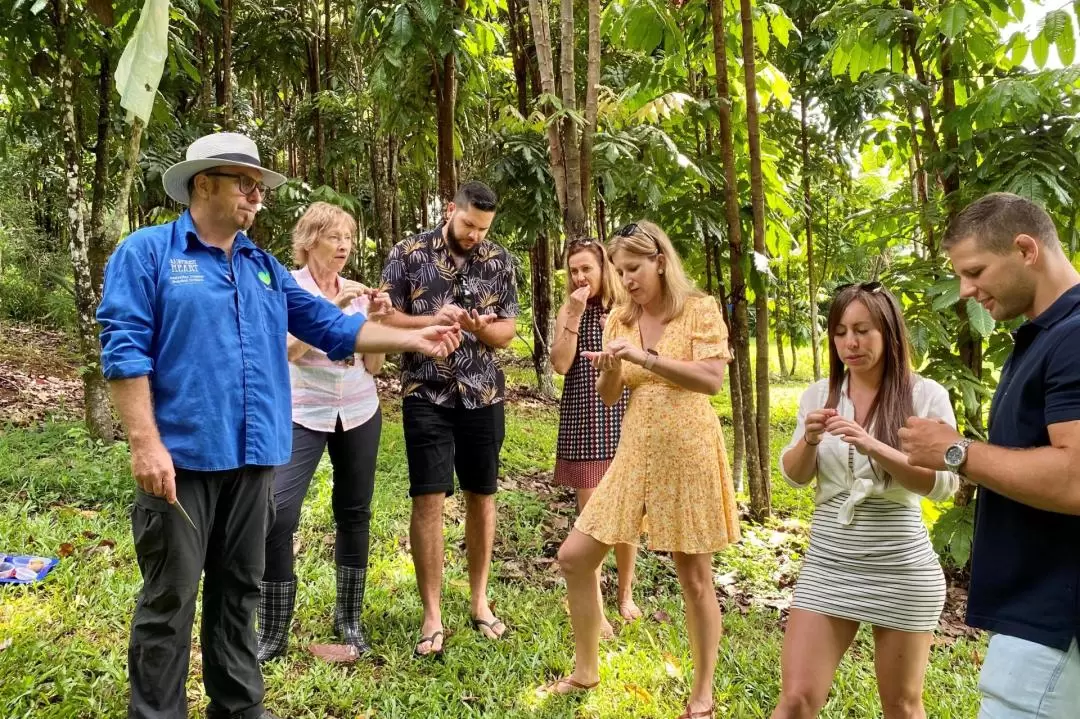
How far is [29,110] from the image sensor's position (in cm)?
603

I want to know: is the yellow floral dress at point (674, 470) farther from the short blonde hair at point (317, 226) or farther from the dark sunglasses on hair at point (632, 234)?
the short blonde hair at point (317, 226)

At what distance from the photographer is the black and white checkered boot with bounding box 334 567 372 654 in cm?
356

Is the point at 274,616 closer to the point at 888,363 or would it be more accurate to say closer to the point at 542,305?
the point at 888,363

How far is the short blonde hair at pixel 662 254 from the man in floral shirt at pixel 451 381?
732 mm

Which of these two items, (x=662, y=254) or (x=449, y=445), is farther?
(x=449, y=445)

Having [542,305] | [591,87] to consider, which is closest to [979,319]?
[591,87]

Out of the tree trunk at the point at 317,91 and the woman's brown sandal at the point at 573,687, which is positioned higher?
the tree trunk at the point at 317,91

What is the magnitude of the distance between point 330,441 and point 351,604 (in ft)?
2.68

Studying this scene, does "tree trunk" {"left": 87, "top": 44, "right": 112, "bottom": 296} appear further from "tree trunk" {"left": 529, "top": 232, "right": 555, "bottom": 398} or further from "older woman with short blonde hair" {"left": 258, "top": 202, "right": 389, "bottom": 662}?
"tree trunk" {"left": 529, "top": 232, "right": 555, "bottom": 398}

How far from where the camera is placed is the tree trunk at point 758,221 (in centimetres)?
458

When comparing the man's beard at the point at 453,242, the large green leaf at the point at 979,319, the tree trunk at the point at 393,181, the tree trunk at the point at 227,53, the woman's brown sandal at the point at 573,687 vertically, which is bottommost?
the woman's brown sandal at the point at 573,687

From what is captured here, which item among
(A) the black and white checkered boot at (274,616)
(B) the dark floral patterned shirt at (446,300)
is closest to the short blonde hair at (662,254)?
(B) the dark floral patterned shirt at (446,300)

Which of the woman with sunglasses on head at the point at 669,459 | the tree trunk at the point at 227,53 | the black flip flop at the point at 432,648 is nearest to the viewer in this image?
the woman with sunglasses on head at the point at 669,459

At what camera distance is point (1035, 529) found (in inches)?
65.8
